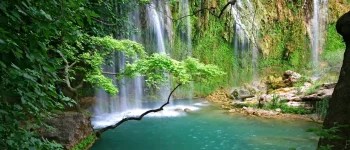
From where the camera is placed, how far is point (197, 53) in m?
17.0

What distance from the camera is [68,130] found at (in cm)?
662

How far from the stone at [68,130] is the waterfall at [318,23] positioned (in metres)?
17.1

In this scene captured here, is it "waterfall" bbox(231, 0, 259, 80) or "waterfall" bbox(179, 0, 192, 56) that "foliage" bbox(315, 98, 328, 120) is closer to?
"waterfall" bbox(231, 0, 259, 80)

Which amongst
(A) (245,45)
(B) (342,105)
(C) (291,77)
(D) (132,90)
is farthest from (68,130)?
(A) (245,45)

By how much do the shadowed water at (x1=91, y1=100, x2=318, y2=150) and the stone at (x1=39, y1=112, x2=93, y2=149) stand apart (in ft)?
1.79

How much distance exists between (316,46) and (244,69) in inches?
221

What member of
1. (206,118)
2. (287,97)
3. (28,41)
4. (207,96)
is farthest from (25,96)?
(207,96)

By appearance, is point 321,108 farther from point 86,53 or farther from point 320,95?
point 86,53

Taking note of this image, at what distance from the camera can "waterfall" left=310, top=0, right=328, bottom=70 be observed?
19406 millimetres

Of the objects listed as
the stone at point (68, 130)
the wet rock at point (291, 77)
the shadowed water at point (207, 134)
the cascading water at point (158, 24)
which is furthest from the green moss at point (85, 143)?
the wet rock at point (291, 77)

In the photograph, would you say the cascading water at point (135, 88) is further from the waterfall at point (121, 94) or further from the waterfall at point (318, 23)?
the waterfall at point (318, 23)

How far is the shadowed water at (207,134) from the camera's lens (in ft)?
25.3

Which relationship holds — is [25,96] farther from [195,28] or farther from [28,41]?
[195,28]

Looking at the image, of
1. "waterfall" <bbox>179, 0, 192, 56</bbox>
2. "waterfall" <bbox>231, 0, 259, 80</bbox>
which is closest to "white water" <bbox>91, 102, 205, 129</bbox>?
"waterfall" <bbox>179, 0, 192, 56</bbox>
